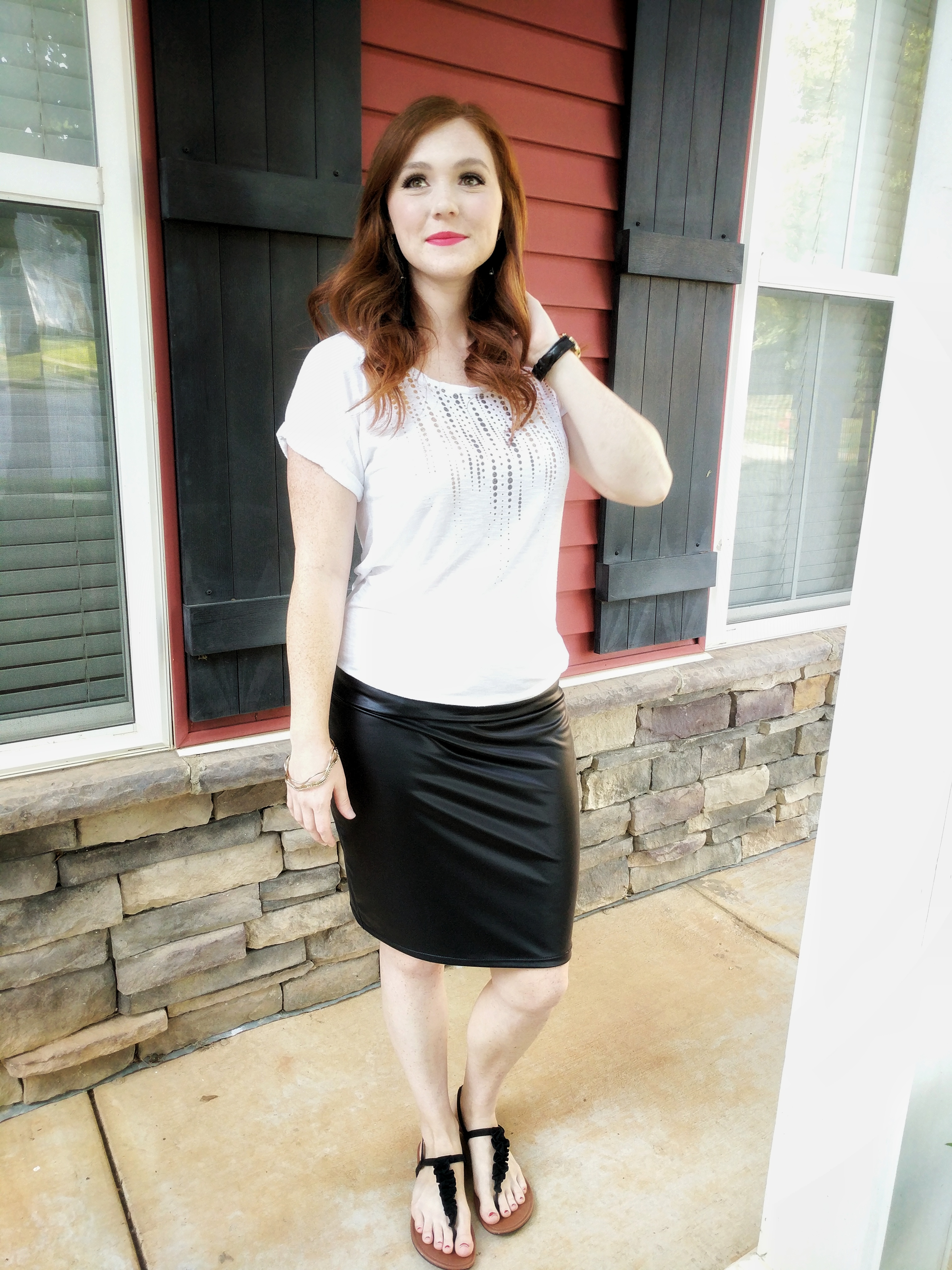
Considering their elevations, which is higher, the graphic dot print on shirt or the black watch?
the black watch

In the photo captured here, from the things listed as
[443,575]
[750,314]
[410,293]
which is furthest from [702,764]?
[410,293]

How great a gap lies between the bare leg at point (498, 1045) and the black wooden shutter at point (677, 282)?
112cm

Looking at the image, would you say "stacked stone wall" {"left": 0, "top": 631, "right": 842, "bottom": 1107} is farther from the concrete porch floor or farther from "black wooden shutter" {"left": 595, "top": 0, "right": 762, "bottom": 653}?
"black wooden shutter" {"left": 595, "top": 0, "right": 762, "bottom": 653}

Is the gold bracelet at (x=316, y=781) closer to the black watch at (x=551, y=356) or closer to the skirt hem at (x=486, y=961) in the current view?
the skirt hem at (x=486, y=961)

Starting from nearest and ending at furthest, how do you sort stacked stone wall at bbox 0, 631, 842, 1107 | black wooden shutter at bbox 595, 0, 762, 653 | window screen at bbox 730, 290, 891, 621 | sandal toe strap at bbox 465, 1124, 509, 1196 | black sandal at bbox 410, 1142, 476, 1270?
black sandal at bbox 410, 1142, 476, 1270, sandal toe strap at bbox 465, 1124, 509, 1196, stacked stone wall at bbox 0, 631, 842, 1107, black wooden shutter at bbox 595, 0, 762, 653, window screen at bbox 730, 290, 891, 621

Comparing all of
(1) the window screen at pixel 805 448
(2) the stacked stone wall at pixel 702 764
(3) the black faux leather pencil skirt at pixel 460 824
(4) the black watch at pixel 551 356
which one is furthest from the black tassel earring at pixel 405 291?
(1) the window screen at pixel 805 448

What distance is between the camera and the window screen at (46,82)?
5.24 ft

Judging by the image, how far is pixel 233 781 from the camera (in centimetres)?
195

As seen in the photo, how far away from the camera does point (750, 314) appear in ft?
8.37

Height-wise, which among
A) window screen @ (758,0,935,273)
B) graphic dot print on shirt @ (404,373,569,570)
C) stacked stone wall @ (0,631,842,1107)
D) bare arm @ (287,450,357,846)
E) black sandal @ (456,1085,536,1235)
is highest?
window screen @ (758,0,935,273)

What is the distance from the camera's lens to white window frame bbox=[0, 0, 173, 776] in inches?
64.5

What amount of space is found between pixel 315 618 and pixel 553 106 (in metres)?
1.49

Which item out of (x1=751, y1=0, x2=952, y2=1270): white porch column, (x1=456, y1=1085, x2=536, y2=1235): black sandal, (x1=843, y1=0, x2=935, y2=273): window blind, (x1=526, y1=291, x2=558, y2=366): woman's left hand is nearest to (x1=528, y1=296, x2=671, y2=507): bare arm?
(x1=526, y1=291, x2=558, y2=366): woman's left hand

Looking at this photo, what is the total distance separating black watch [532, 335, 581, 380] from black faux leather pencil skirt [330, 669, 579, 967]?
0.54 metres
